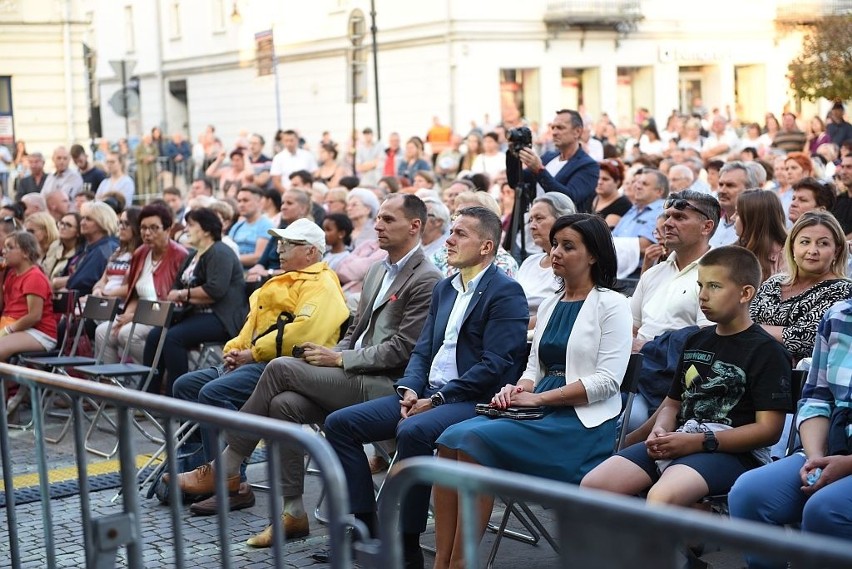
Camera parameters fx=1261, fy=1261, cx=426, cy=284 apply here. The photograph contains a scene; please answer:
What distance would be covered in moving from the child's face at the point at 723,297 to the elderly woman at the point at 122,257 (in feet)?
21.0

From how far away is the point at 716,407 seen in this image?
16.5ft

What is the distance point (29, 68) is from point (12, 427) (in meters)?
28.5

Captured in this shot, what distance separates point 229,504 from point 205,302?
5.44 meters

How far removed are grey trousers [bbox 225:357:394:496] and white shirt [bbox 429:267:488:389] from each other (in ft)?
1.62

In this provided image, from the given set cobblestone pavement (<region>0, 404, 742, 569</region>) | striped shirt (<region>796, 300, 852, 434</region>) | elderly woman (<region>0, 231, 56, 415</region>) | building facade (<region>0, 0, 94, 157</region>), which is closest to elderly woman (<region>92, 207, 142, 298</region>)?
elderly woman (<region>0, 231, 56, 415</region>)

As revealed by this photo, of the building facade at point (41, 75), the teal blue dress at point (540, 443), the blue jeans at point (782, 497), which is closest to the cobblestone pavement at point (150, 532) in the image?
the teal blue dress at point (540, 443)

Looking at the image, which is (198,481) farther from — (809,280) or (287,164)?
(287,164)

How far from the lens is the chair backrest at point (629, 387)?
219 inches

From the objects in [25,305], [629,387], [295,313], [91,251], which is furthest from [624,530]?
[91,251]

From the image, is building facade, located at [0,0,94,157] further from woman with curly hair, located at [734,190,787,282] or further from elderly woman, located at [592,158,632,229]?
woman with curly hair, located at [734,190,787,282]

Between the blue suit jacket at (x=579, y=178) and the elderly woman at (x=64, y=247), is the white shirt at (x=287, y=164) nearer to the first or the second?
the elderly woman at (x=64, y=247)

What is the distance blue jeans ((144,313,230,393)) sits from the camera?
9.19 m

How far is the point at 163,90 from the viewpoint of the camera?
4684 centimetres

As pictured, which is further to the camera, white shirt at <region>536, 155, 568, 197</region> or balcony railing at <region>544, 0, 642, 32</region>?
balcony railing at <region>544, 0, 642, 32</region>
